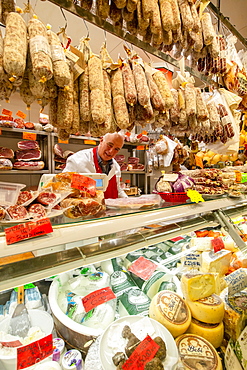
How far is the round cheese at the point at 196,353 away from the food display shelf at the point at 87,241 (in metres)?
0.53

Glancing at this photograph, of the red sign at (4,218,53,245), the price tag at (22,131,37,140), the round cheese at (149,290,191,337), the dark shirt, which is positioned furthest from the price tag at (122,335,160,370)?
the price tag at (22,131,37,140)

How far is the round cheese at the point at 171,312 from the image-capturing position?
115 cm

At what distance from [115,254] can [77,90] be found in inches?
43.8

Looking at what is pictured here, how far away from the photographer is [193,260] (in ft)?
5.38

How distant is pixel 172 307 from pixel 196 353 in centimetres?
22

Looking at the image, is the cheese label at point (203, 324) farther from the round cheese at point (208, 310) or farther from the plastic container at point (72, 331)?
the plastic container at point (72, 331)

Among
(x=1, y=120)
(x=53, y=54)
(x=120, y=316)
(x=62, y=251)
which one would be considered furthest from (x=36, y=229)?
(x=1, y=120)

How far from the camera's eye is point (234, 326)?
4.07 feet

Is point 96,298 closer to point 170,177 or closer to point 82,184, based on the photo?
point 82,184

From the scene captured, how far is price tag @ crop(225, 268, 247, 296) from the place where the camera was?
1444 millimetres

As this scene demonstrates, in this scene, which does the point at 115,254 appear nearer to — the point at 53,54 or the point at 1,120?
the point at 53,54

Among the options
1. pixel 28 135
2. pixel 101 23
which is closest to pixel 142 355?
pixel 101 23

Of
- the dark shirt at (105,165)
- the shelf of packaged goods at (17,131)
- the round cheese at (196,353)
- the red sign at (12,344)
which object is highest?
the shelf of packaged goods at (17,131)

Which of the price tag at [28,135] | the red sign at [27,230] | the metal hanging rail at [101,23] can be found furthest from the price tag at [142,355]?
the price tag at [28,135]
